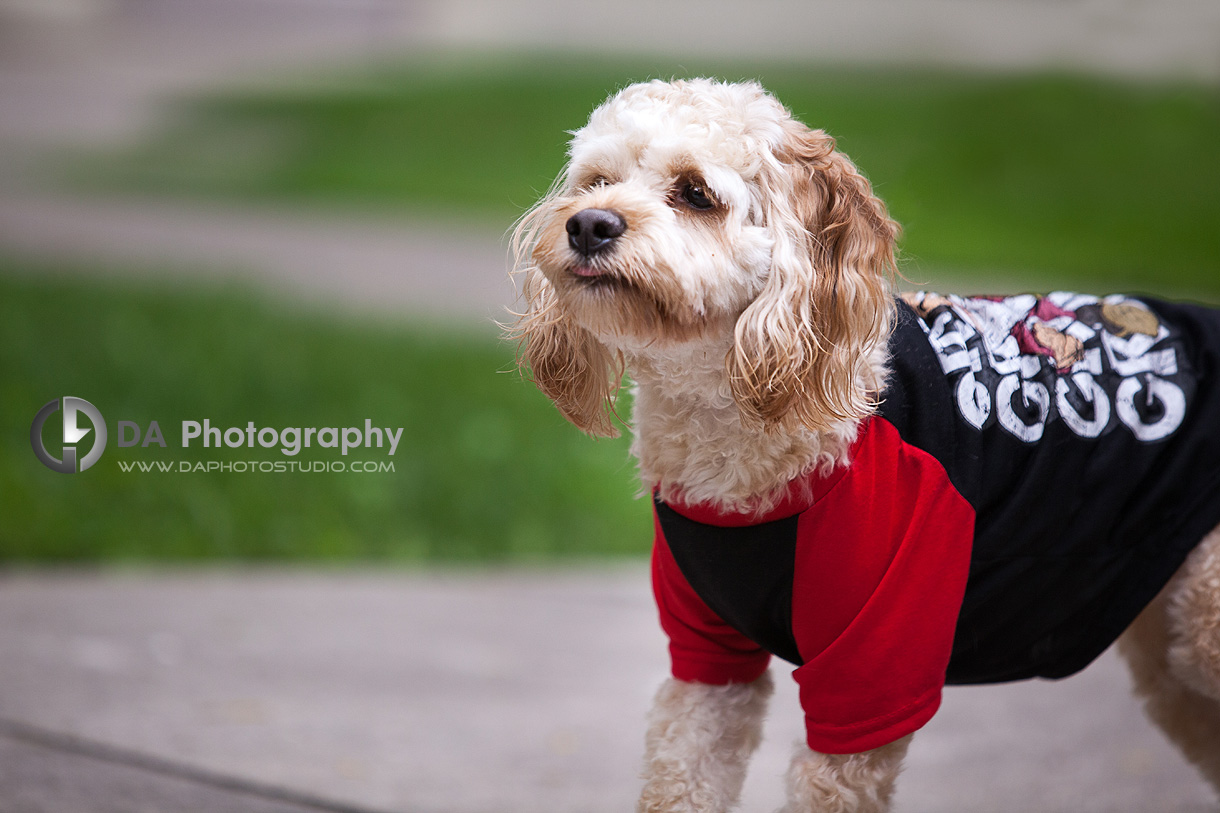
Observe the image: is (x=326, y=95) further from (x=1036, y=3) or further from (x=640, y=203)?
(x=640, y=203)

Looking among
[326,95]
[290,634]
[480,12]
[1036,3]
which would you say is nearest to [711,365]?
[290,634]

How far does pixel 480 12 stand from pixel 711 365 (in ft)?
35.1

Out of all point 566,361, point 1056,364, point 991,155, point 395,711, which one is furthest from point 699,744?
point 991,155

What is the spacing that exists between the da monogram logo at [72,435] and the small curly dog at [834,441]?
10.2 feet

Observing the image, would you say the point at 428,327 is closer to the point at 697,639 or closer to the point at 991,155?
the point at 991,155

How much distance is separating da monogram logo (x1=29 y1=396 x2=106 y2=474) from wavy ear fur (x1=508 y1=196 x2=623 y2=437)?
2.85 m

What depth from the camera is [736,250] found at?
2184 mm

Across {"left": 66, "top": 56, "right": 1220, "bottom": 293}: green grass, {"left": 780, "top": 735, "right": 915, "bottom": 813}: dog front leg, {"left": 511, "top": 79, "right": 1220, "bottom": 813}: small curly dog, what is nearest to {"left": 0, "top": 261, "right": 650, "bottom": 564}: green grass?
{"left": 66, "top": 56, "right": 1220, "bottom": 293}: green grass

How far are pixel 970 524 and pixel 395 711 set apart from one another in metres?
2.24

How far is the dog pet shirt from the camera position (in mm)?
2174

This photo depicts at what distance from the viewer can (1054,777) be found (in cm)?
335

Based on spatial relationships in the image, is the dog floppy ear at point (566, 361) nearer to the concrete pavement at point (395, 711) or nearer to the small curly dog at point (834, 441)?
the small curly dog at point (834, 441)

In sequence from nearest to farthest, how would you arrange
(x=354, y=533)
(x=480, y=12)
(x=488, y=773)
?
(x=488, y=773) → (x=354, y=533) → (x=480, y=12)

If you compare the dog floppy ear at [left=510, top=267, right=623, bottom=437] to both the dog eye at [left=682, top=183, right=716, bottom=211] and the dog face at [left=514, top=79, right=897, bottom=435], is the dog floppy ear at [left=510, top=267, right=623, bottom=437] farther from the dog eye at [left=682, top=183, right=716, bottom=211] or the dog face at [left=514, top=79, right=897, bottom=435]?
the dog eye at [left=682, top=183, right=716, bottom=211]
